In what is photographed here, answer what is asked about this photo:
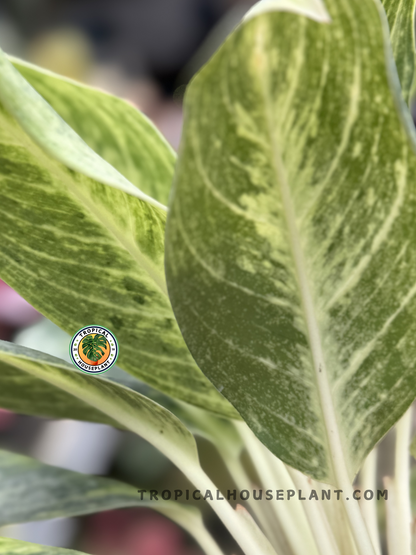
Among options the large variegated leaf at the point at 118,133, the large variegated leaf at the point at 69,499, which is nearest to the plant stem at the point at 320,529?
the large variegated leaf at the point at 69,499

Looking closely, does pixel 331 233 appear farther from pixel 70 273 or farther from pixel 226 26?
pixel 226 26

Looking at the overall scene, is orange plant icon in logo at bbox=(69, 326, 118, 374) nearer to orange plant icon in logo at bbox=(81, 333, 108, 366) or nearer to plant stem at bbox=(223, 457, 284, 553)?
orange plant icon in logo at bbox=(81, 333, 108, 366)

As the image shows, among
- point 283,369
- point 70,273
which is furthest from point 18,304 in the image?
point 283,369

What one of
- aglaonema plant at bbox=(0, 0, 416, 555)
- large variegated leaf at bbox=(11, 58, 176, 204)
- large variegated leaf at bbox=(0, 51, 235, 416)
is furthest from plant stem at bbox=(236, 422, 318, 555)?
large variegated leaf at bbox=(11, 58, 176, 204)

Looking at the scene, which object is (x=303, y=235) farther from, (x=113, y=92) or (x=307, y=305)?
(x=113, y=92)

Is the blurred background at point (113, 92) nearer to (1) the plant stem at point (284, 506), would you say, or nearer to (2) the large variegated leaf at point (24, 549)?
(1) the plant stem at point (284, 506)

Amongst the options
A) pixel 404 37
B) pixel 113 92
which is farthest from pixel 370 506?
pixel 113 92
